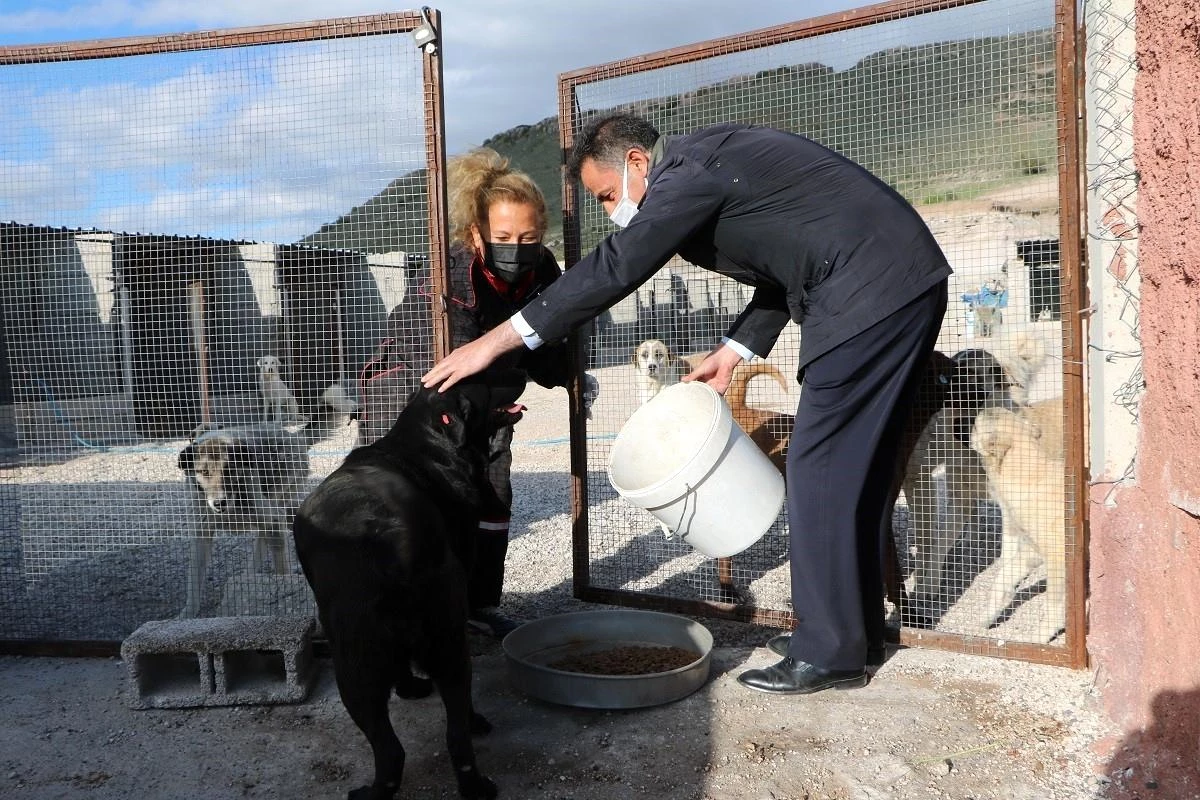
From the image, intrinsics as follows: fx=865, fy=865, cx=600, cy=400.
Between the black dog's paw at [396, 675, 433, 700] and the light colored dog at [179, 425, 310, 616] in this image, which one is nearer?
the black dog's paw at [396, 675, 433, 700]

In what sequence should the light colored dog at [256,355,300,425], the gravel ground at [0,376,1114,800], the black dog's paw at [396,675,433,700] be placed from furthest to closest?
the light colored dog at [256,355,300,425]
the black dog's paw at [396,675,433,700]
the gravel ground at [0,376,1114,800]

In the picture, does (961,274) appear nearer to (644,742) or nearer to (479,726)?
(644,742)

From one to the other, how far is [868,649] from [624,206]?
5.49ft

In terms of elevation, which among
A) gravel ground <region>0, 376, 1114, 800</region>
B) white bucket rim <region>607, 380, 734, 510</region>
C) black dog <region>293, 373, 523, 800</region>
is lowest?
gravel ground <region>0, 376, 1114, 800</region>

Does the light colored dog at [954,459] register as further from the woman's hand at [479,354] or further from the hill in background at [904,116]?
the woman's hand at [479,354]

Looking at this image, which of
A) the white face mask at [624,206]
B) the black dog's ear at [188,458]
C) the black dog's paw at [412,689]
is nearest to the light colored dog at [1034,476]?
the white face mask at [624,206]

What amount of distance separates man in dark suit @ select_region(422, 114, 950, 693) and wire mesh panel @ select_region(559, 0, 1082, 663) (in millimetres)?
488

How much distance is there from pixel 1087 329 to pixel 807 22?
1.35m

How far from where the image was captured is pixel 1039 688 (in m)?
2.71

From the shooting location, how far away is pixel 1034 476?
2.99 m

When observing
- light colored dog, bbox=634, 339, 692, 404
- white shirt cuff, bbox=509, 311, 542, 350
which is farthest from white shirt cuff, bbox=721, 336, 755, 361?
light colored dog, bbox=634, 339, 692, 404

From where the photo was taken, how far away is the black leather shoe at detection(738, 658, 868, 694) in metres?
2.66

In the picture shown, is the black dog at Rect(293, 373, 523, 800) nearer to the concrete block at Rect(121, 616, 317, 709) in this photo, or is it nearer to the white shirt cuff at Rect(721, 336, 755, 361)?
the concrete block at Rect(121, 616, 317, 709)

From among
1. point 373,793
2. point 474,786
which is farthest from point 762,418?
point 373,793
